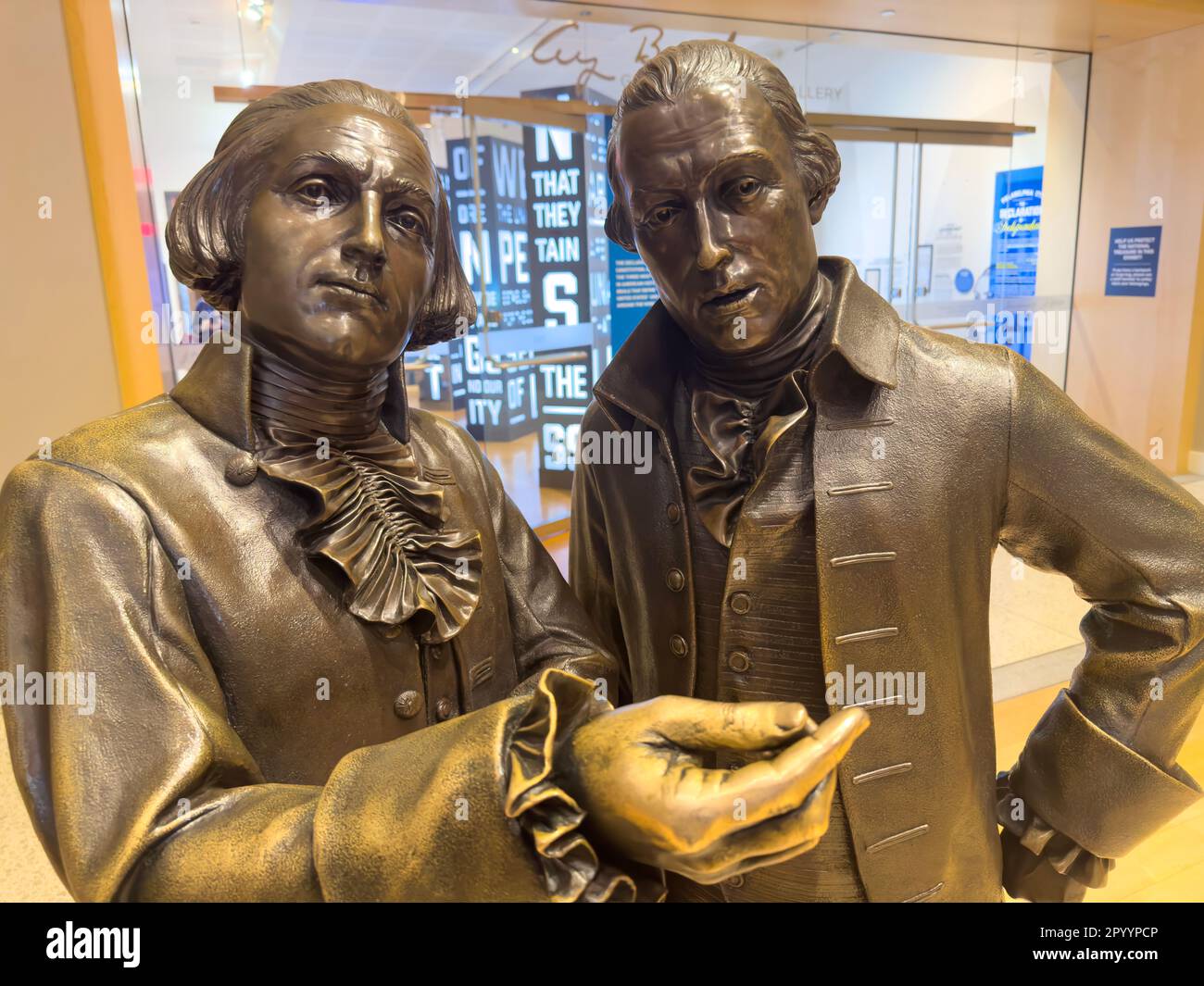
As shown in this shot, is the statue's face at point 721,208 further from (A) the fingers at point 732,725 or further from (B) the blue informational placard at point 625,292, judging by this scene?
(B) the blue informational placard at point 625,292

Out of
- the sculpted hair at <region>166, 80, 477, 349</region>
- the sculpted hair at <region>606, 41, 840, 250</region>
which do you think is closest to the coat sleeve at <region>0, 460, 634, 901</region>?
the sculpted hair at <region>166, 80, 477, 349</region>

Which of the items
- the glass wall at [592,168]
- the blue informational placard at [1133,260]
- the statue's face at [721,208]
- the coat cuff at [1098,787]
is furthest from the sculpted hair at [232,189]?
the blue informational placard at [1133,260]

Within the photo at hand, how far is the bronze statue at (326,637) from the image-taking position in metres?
0.89

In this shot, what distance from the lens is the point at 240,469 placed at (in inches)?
47.8

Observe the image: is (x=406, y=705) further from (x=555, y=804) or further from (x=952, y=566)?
(x=952, y=566)

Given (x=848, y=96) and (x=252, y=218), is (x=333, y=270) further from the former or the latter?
(x=848, y=96)

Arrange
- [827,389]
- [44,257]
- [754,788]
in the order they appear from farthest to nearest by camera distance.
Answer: [44,257], [827,389], [754,788]

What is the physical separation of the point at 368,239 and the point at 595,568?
986 mm

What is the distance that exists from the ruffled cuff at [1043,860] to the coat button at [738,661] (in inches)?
27.0

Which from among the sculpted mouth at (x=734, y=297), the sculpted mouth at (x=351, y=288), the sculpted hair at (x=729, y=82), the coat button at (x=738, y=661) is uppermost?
the sculpted hair at (x=729, y=82)

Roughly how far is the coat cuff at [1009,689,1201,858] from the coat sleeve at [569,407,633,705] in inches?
34.1

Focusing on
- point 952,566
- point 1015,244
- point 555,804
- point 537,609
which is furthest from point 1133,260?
point 555,804

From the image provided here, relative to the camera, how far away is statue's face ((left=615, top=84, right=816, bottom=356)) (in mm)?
1513

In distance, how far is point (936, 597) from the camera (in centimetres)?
164
